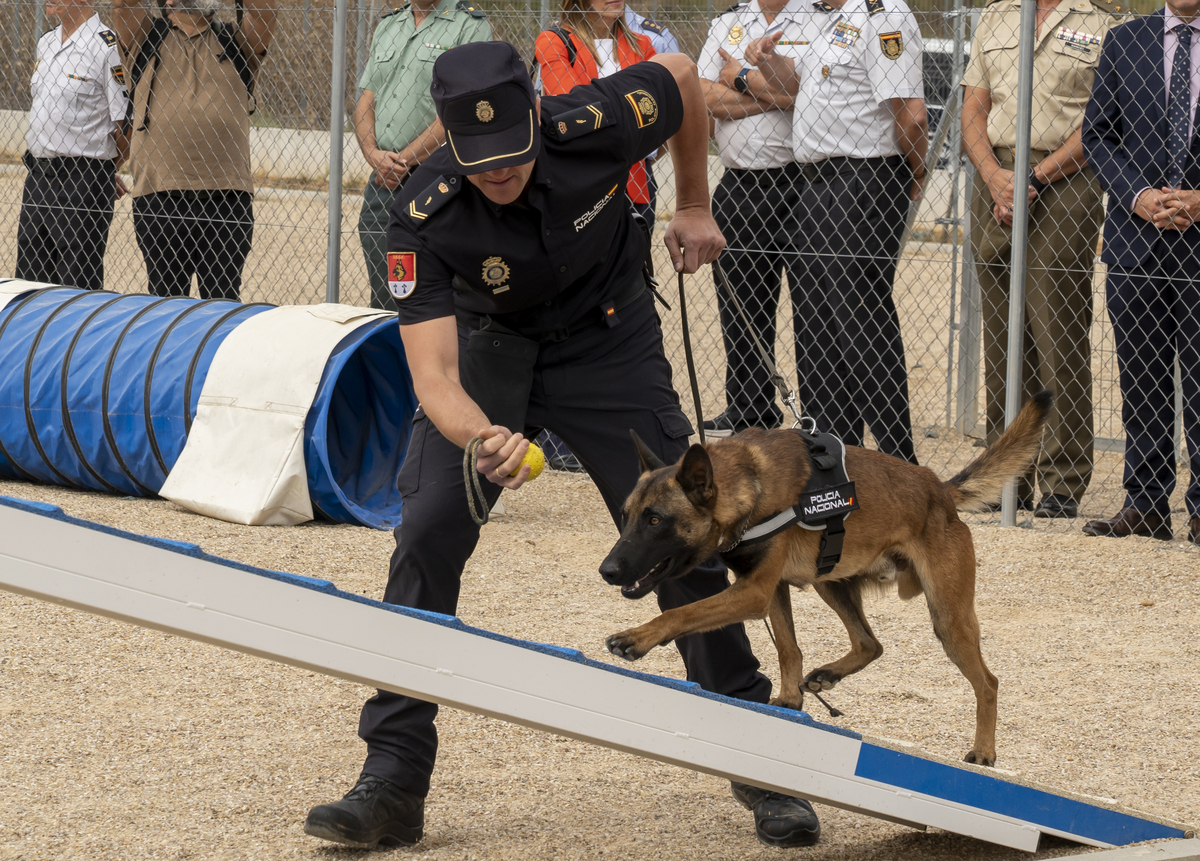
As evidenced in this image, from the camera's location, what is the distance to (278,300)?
10883mm

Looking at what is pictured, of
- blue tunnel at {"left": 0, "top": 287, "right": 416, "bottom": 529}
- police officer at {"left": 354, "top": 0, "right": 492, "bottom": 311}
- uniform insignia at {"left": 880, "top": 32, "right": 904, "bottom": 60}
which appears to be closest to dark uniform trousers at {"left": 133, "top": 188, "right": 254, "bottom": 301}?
blue tunnel at {"left": 0, "top": 287, "right": 416, "bottom": 529}

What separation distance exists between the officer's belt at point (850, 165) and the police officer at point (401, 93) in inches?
71.9

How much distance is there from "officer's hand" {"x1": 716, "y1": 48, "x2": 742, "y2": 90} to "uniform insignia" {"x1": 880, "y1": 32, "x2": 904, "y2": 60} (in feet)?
2.34

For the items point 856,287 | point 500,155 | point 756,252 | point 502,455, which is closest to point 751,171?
point 756,252

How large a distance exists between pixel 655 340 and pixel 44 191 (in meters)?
5.70

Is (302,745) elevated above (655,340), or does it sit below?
below

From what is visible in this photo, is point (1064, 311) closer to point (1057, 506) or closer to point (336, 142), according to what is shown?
point (1057, 506)

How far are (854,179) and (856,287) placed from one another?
50cm

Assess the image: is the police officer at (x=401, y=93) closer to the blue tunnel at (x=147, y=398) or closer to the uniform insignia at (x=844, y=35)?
the blue tunnel at (x=147, y=398)

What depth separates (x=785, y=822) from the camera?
10.1 feet

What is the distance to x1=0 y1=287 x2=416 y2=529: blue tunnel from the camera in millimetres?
5867

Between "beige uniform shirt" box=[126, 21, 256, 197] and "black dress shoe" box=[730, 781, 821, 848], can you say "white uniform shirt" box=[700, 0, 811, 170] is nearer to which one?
"beige uniform shirt" box=[126, 21, 256, 197]

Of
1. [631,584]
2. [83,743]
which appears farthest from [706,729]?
[83,743]

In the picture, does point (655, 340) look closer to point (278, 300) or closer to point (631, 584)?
point (631, 584)
